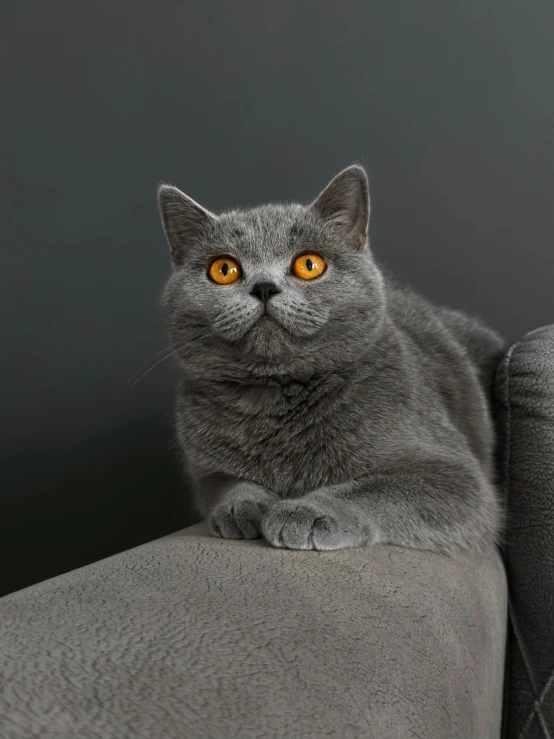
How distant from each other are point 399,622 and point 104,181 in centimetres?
165

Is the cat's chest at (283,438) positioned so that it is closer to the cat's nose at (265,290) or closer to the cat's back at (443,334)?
the cat's nose at (265,290)

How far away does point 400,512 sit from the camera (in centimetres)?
100

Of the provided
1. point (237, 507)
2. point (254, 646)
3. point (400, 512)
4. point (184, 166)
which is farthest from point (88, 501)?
point (254, 646)

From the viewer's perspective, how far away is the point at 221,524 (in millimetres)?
967

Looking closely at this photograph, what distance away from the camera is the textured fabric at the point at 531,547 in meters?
1.12

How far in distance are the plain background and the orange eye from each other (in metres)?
0.77

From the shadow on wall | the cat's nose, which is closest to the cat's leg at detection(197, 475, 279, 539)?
the cat's nose

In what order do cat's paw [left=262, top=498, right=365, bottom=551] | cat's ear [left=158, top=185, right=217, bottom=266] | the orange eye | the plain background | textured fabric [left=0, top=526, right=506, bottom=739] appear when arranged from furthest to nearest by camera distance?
the plain background
cat's ear [left=158, top=185, right=217, bottom=266]
the orange eye
cat's paw [left=262, top=498, right=365, bottom=551]
textured fabric [left=0, top=526, right=506, bottom=739]

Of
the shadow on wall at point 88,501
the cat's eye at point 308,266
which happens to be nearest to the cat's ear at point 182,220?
the cat's eye at point 308,266

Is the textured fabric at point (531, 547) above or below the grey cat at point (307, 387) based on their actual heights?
below

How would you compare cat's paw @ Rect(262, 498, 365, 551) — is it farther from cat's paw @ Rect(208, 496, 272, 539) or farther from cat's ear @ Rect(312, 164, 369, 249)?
cat's ear @ Rect(312, 164, 369, 249)

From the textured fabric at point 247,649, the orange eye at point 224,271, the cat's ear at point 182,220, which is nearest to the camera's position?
the textured fabric at point 247,649

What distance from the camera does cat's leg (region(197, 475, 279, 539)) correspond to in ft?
3.16

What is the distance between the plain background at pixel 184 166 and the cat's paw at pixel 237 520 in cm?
100
